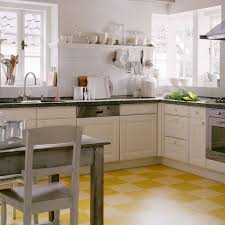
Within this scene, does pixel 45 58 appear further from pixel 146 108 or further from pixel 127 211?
pixel 127 211

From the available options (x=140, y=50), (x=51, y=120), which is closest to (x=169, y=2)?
(x=140, y=50)

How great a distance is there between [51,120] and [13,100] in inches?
25.9

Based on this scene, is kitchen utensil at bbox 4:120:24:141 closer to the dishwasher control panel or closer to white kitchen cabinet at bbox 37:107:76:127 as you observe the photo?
white kitchen cabinet at bbox 37:107:76:127

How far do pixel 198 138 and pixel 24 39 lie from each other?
257cm

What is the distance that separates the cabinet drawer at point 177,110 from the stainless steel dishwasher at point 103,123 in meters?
0.69

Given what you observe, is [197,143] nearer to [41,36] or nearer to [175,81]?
[175,81]

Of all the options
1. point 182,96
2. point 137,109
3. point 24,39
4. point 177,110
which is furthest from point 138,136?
point 24,39

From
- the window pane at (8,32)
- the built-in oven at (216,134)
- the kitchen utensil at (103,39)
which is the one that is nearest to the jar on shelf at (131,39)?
the kitchen utensil at (103,39)

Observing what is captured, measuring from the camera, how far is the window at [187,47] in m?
6.55

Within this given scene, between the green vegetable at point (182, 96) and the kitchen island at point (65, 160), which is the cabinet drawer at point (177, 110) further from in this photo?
the kitchen island at point (65, 160)

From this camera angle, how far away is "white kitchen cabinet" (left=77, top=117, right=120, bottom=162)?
5734 millimetres

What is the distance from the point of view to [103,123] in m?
5.84

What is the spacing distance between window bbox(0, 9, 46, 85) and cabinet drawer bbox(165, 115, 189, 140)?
5.91 feet

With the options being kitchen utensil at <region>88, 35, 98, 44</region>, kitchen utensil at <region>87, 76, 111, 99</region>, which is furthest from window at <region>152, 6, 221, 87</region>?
kitchen utensil at <region>88, 35, 98, 44</region>
